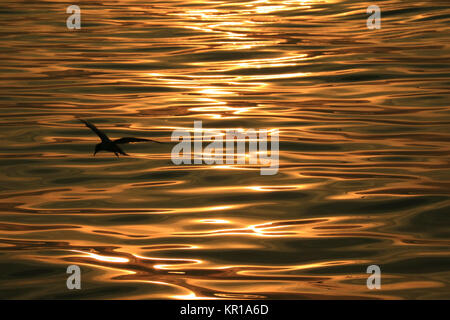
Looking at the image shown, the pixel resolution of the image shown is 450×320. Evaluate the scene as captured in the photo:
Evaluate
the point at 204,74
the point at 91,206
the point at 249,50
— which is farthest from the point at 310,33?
the point at 91,206

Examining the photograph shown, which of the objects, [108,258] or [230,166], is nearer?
[108,258]

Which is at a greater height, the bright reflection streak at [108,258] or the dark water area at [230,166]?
the dark water area at [230,166]

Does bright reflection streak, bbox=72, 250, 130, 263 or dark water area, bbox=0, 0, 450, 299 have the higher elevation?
dark water area, bbox=0, 0, 450, 299

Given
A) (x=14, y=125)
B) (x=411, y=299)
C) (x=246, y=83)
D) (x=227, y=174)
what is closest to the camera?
(x=411, y=299)

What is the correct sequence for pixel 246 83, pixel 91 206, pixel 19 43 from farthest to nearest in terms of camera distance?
pixel 19 43, pixel 246 83, pixel 91 206

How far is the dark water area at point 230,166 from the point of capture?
508 centimetres

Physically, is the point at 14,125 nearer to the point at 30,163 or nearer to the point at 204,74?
the point at 30,163

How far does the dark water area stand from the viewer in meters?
5.08

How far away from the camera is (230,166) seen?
708 cm

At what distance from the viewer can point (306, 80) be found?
32.8 ft

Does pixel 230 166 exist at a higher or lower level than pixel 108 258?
higher

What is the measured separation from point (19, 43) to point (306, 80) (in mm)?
4181

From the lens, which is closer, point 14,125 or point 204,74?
point 14,125

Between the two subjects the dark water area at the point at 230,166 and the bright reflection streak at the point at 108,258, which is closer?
the dark water area at the point at 230,166
